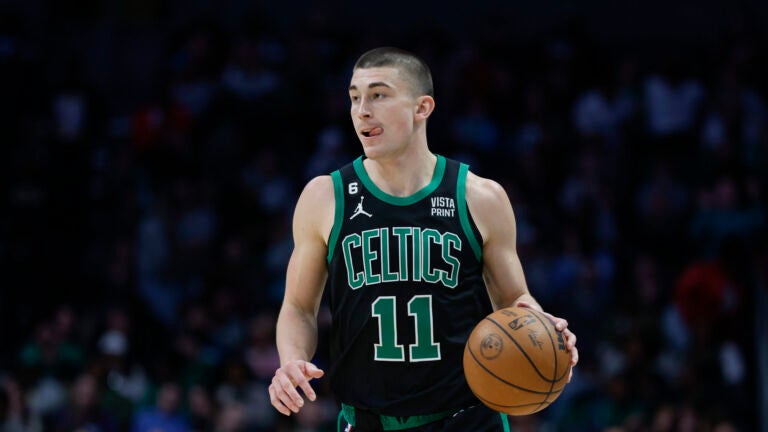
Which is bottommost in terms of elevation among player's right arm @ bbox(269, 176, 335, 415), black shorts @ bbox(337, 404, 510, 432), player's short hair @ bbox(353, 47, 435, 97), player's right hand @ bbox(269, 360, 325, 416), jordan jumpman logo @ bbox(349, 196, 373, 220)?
black shorts @ bbox(337, 404, 510, 432)

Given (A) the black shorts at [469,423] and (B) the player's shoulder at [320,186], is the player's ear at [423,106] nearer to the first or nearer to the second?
(B) the player's shoulder at [320,186]

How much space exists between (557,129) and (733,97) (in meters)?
2.02

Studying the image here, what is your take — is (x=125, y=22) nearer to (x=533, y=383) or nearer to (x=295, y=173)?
(x=295, y=173)

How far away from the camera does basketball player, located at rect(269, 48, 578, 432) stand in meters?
5.11

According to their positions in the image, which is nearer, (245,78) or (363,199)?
(363,199)

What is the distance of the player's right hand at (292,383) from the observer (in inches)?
188

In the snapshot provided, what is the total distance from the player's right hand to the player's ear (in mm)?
1321

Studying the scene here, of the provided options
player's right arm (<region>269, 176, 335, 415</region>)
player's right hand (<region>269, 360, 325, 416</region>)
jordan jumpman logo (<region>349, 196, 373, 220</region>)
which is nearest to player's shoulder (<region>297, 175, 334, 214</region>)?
player's right arm (<region>269, 176, 335, 415</region>)

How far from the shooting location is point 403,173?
17.6ft

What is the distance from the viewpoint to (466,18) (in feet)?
51.5

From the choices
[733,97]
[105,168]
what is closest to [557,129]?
[733,97]

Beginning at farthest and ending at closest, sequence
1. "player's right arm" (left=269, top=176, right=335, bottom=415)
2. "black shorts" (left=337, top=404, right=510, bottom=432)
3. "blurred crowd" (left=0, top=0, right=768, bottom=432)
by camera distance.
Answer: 1. "blurred crowd" (left=0, top=0, right=768, bottom=432)
2. "player's right arm" (left=269, top=176, right=335, bottom=415)
3. "black shorts" (left=337, top=404, right=510, bottom=432)

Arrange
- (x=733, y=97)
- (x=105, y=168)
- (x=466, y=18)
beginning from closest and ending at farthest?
(x=733, y=97) → (x=105, y=168) → (x=466, y=18)

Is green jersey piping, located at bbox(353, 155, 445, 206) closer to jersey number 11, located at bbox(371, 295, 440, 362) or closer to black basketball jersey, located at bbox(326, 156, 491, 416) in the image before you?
black basketball jersey, located at bbox(326, 156, 491, 416)
